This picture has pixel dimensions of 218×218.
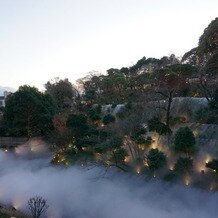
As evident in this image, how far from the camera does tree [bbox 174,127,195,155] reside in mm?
28922

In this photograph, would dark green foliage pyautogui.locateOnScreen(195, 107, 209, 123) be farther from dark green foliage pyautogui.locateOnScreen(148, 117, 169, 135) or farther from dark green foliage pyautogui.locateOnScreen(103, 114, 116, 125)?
dark green foliage pyautogui.locateOnScreen(103, 114, 116, 125)

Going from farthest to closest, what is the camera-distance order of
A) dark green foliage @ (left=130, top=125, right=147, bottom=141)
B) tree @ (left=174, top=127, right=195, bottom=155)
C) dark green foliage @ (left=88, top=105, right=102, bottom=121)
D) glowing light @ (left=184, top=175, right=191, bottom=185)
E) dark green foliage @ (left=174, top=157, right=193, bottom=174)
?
dark green foliage @ (left=88, top=105, right=102, bottom=121), dark green foliage @ (left=130, top=125, right=147, bottom=141), tree @ (left=174, top=127, right=195, bottom=155), dark green foliage @ (left=174, top=157, right=193, bottom=174), glowing light @ (left=184, top=175, right=191, bottom=185)

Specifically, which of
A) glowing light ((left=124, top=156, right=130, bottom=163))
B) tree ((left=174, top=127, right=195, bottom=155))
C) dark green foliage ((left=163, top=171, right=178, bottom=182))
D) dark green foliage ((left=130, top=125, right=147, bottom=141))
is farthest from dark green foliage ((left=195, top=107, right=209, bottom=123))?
glowing light ((left=124, top=156, right=130, bottom=163))

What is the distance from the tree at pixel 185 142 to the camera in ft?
94.9

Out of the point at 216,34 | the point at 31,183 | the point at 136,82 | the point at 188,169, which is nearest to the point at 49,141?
the point at 31,183

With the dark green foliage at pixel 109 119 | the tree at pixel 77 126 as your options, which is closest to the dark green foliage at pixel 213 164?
the tree at pixel 77 126

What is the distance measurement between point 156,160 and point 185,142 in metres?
2.89

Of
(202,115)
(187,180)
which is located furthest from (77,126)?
(187,180)

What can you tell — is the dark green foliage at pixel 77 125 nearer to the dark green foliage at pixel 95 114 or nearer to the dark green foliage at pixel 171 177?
the dark green foliage at pixel 95 114

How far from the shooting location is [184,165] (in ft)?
90.9

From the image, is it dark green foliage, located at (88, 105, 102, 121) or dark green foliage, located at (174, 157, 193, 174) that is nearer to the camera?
dark green foliage, located at (174, 157, 193, 174)

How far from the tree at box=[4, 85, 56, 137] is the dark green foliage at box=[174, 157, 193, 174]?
922 inches

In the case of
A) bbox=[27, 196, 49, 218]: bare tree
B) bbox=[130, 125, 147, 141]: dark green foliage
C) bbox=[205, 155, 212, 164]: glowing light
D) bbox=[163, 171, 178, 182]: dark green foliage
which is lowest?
bbox=[27, 196, 49, 218]: bare tree

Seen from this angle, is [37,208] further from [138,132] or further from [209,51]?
[209,51]
